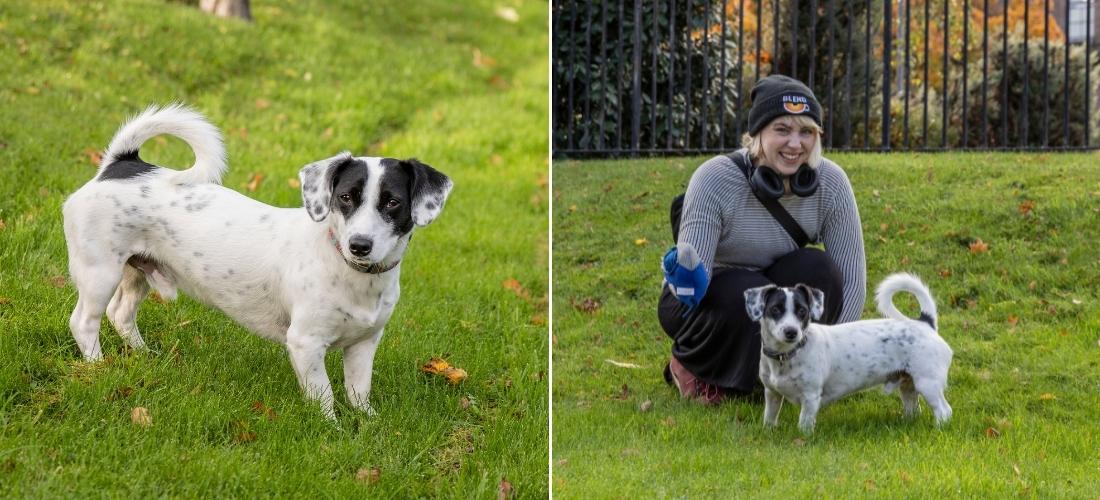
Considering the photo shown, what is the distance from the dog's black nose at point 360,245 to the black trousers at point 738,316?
177 centimetres

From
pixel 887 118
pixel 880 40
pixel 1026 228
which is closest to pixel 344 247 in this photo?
pixel 1026 228

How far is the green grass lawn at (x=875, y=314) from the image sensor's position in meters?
3.25

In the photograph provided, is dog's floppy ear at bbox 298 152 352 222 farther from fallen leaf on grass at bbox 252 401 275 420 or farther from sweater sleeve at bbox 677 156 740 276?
sweater sleeve at bbox 677 156 740 276

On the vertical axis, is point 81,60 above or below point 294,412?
above

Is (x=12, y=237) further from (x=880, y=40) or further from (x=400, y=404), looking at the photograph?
(x=880, y=40)

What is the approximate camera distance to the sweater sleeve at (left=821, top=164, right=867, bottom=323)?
4.48 meters

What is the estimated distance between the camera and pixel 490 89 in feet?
37.8

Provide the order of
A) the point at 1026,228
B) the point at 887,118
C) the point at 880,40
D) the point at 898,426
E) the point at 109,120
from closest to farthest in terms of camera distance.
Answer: the point at 898,426 < the point at 1026,228 < the point at 109,120 < the point at 887,118 < the point at 880,40

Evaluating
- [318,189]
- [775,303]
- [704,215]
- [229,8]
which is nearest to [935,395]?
[775,303]

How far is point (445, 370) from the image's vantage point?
4.22 meters

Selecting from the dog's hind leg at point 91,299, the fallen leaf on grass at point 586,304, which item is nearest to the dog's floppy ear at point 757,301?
the fallen leaf on grass at point 586,304

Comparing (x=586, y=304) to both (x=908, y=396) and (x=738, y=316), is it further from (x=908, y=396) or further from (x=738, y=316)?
(x=908, y=396)

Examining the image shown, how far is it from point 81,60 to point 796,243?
651 centimetres

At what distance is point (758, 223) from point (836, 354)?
67cm
